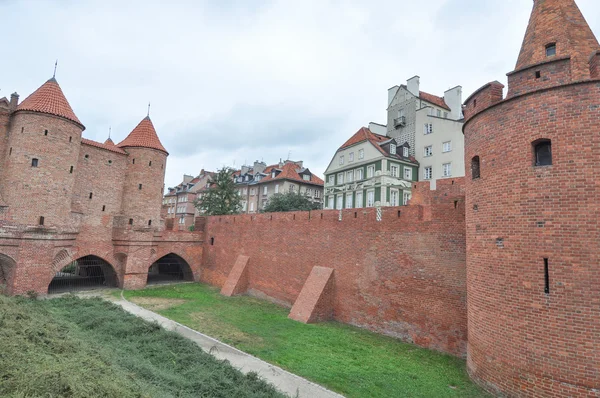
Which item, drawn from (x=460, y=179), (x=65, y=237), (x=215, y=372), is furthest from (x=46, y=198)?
(x=460, y=179)

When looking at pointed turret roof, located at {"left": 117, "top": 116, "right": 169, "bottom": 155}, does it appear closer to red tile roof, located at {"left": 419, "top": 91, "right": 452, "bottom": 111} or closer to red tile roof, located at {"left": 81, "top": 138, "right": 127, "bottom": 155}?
red tile roof, located at {"left": 81, "top": 138, "right": 127, "bottom": 155}

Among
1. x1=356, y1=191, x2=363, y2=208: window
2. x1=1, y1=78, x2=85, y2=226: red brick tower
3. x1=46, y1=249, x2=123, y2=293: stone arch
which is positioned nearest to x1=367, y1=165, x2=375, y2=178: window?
x1=356, y1=191, x2=363, y2=208: window

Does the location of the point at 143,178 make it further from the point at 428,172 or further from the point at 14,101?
the point at 428,172

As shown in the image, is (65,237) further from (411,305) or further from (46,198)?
(411,305)

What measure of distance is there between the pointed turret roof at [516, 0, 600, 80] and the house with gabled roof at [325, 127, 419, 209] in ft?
66.6

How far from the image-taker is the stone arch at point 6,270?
51.6 feet

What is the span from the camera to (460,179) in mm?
11547

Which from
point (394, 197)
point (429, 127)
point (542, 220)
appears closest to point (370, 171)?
point (394, 197)

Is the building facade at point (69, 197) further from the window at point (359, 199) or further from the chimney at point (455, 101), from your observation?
the chimney at point (455, 101)

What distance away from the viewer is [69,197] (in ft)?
57.4

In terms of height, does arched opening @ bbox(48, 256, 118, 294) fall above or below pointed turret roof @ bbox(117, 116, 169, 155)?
below

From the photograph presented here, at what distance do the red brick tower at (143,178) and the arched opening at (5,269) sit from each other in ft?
20.1

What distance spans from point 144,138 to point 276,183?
68.6 ft

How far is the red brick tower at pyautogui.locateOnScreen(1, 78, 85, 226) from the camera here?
52.3ft
